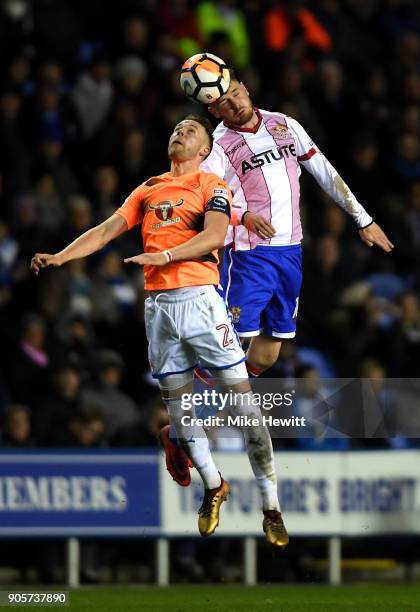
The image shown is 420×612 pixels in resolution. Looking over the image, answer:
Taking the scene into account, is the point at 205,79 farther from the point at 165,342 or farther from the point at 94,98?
the point at 94,98

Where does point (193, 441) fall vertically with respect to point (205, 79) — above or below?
below

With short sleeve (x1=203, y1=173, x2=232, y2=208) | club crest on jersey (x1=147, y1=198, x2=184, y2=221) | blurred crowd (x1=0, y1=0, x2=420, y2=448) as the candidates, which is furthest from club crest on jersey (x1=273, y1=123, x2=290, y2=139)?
blurred crowd (x1=0, y1=0, x2=420, y2=448)

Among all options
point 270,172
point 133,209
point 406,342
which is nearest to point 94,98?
point 406,342

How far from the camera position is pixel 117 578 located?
48.0 feet

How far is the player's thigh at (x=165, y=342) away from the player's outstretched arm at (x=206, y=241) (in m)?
0.43

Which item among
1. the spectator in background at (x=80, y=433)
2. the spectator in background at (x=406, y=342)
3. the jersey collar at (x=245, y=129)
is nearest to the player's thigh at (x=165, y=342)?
the jersey collar at (x=245, y=129)

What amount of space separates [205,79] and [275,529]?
9.55 feet

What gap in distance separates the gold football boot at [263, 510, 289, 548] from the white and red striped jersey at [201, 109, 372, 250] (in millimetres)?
1757

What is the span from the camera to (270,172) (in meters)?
11.2

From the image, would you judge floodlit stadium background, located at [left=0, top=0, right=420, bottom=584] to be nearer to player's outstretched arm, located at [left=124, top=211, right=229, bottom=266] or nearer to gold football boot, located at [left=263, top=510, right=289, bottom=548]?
gold football boot, located at [left=263, top=510, right=289, bottom=548]

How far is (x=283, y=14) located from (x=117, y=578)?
6.81 meters

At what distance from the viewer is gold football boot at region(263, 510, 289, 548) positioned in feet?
35.9

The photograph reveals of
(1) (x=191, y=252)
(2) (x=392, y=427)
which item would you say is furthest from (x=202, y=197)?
(2) (x=392, y=427)

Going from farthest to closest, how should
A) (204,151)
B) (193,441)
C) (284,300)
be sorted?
(284,300), (204,151), (193,441)
